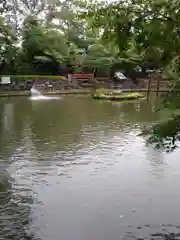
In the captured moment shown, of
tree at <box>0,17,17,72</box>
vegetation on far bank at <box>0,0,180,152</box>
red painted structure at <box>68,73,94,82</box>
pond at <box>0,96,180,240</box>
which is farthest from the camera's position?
red painted structure at <box>68,73,94,82</box>

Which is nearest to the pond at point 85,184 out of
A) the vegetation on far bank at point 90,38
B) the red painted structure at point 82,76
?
the vegetation on far bank at point 90,38

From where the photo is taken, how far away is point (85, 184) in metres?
8.31

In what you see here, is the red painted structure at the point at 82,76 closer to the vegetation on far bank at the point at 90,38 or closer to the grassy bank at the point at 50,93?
the vegetation on far bank at the point at 90,38

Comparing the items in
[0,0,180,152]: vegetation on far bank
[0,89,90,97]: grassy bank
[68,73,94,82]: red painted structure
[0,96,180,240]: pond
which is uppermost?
[0,0,180,152]: vegetation on far bank

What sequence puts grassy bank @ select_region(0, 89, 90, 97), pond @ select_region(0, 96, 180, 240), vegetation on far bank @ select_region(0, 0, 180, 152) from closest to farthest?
vegetation on far bank @ select_region(0, 0, 180, 152) < pond @ select_region(0, 96, 180, 240) < grassy bank @ select_region(0, 89, 90, 97)

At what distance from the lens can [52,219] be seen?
6602 mm

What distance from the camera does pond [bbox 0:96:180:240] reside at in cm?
629

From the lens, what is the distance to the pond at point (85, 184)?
20.6 feet

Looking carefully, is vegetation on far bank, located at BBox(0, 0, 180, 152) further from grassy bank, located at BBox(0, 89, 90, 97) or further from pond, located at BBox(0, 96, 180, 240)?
grassy bank, located at BBox(0, 89, 90, 97)

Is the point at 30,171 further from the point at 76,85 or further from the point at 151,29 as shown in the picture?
the point at 76,85

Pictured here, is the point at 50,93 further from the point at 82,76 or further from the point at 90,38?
the point at 90,38

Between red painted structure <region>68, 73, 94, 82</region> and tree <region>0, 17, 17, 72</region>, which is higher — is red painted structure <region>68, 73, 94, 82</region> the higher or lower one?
the lower one

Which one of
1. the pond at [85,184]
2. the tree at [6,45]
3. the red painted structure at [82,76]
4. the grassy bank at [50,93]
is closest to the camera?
the pond at [85,184]

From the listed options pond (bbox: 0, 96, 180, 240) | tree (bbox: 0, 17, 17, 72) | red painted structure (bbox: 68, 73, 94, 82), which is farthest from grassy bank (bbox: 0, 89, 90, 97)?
pond (bbox: 0, 96, 180, 240)
